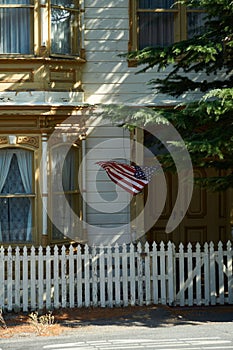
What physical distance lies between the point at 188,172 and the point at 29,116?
379 centimetres

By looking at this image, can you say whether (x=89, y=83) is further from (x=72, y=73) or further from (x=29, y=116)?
(x=29, y=116)

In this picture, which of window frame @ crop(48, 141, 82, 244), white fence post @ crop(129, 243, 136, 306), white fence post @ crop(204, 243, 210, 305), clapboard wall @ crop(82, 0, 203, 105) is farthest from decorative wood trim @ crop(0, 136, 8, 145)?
white fence post @ crop(204, 243, 210, 305)

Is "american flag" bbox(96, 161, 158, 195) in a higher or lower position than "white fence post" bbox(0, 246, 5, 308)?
higher

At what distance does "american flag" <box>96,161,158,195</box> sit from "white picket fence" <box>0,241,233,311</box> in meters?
1.87

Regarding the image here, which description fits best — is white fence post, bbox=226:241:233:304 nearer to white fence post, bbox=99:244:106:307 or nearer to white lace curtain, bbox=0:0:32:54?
white fence post, bbox=99:244:106:307

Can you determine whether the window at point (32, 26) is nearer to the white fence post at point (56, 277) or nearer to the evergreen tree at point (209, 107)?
the evergreen tree at point (209, 107)

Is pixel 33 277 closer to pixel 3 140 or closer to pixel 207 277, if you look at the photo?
pixel 3 140

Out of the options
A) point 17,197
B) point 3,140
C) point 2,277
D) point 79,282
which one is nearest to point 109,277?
point 79,282

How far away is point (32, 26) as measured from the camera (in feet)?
48.6

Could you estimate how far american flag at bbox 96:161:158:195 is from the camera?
15.1 m

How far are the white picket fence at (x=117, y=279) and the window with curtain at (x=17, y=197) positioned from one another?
1.28 meters

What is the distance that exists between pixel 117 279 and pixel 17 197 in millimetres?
2798

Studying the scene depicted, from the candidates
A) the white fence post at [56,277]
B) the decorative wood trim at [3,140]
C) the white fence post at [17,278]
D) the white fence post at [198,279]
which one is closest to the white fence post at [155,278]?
the white fence post at [198,279]

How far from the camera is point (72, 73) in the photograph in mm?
15234
